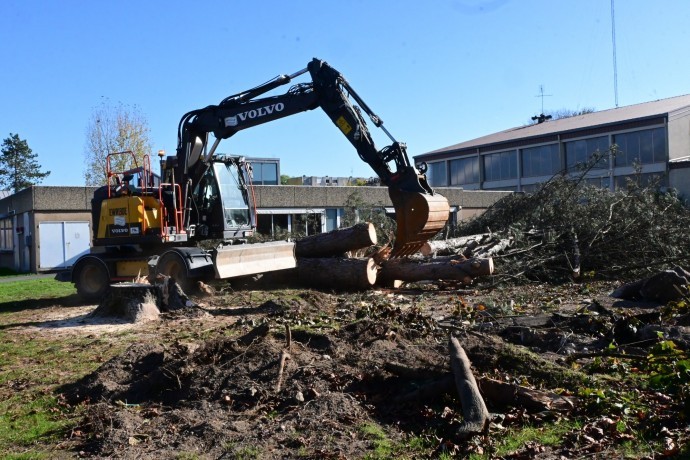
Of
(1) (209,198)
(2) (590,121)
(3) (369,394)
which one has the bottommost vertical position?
(3) (369,394)

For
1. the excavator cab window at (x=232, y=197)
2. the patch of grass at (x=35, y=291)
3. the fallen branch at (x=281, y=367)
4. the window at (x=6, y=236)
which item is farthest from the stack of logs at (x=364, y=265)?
the window at (x=6, y=236)

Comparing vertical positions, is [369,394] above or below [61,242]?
below

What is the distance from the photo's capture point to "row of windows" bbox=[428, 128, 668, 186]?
4169cm

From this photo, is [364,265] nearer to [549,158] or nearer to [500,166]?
[549,158]

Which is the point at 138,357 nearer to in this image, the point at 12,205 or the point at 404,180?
the point at 404,180

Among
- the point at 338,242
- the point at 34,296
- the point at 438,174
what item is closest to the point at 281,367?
the point at 338,242

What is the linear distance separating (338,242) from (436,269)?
239 cm

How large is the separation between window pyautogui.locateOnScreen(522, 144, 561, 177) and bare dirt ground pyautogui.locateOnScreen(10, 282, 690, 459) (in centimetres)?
3881

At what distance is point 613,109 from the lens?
48.9m

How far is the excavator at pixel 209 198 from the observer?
14758 mm

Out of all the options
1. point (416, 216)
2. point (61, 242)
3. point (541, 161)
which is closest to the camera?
point (416, 216)

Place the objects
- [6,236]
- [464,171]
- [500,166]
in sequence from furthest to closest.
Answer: [464,171] < [500,166] < [6,236]

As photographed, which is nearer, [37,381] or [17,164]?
[37,381]

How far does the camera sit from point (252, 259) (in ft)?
49.8
